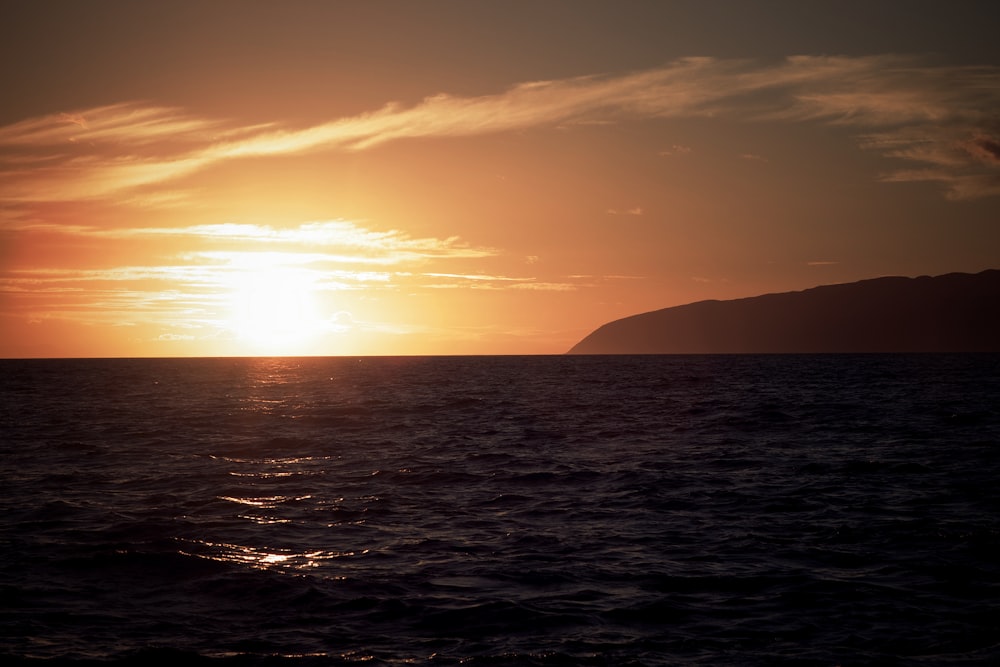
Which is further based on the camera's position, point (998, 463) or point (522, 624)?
point (998, 463)

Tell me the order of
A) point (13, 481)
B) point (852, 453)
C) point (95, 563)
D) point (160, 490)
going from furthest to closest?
point (852, 453) < point (13, 481) < point (160, 490) < point (95, 563)

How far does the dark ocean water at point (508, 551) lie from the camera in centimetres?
1167

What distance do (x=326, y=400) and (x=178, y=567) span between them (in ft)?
188

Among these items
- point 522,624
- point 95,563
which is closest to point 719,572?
point 522,624

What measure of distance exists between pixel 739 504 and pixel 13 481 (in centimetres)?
2334

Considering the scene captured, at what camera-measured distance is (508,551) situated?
55.4ft

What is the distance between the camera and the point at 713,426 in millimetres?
42969

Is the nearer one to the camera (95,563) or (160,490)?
(95,563)

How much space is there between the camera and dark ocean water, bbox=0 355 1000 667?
11.7 metres

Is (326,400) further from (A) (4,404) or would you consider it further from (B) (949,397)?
(B) (949,397)

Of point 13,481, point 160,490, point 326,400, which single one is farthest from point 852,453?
point 326,400

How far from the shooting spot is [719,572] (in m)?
15.0

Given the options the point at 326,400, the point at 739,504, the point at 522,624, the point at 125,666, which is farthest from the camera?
the point at 326,400

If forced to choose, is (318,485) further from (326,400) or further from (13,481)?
(326,400)
